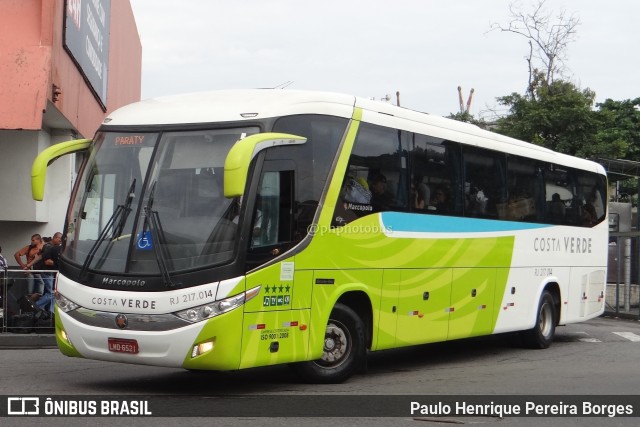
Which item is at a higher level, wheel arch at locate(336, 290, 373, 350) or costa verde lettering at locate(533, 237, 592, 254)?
costa verde lettering at locate(533, 237, 592, 254)

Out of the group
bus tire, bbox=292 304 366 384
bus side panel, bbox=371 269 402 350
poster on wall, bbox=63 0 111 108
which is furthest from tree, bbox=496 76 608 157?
bus tire, bbox=292 304 366 384

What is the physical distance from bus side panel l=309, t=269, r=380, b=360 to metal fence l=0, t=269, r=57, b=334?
22.2 feet

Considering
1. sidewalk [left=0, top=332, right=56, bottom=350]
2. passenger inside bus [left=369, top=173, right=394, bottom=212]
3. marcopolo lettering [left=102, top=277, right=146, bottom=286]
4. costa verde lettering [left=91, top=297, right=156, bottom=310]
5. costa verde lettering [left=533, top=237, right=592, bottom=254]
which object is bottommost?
sidewalk [left=0, top=332, right=56, bottom=350]

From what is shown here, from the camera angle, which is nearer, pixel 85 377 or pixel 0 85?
pixel 85 377

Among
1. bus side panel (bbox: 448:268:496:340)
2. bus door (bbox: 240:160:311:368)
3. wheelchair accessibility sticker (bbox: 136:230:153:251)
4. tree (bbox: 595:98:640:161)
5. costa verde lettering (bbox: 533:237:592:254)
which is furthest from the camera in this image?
tree (bbox: 595:98:640:161)

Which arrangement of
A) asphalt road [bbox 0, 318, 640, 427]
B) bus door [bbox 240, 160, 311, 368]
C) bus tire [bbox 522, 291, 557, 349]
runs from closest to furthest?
asphalt road [bbox 0, 318, 640, 427]
bus door [bbox 240, 160, 311, 368]
bus tire [bbox 522, 291, 557, 349]

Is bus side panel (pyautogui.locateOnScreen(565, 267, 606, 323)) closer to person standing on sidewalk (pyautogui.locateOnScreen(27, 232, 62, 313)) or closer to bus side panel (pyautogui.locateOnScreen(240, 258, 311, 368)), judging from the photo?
bus side panel (pyautogui.locateOnScreen(240, 258, 311, 368))

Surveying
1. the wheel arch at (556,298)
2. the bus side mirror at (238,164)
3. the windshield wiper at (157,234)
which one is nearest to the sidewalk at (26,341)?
the windshield wiper at (157,234)

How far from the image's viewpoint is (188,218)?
9.37m

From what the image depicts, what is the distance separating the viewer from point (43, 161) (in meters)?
10.1

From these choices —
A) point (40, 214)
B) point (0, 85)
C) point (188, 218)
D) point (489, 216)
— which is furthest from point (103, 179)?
point (40, 214)

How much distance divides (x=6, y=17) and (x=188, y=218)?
10.0m

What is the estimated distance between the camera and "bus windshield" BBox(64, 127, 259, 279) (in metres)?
9.30

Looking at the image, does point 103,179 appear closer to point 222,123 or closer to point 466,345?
point 222,123
